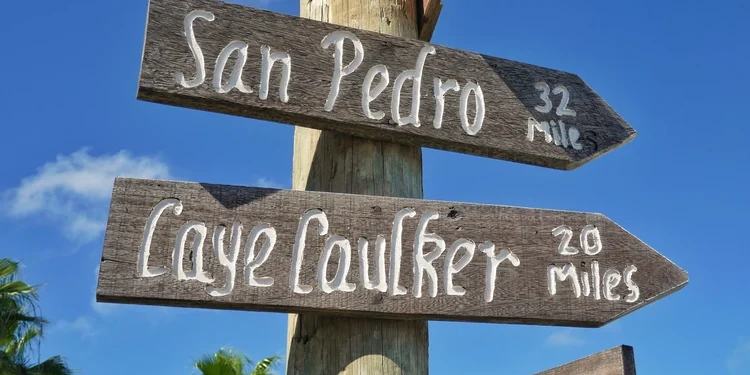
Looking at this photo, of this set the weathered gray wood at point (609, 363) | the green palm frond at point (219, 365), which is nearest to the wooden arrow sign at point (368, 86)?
the weathered gray wood at point (609, 363)

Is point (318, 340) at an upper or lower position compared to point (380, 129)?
lower

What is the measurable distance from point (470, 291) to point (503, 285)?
0.11 meters

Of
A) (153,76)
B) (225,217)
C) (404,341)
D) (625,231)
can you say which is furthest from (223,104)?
(625,231)

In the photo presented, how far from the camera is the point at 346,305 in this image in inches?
77.7

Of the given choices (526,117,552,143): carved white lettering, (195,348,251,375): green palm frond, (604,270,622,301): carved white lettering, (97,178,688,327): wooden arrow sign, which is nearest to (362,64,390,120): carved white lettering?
(97,178,688,327): wooden arrow sign

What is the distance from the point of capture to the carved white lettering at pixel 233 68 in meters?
2.10

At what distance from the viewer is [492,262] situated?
2158 mm

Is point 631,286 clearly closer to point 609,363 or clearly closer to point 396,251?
point 609,363

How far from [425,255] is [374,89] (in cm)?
52

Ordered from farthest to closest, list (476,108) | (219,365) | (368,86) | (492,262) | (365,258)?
(219,365), (476,108), (368,86), (492,262), (365,258)

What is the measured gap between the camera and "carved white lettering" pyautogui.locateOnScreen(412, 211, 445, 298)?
6.77ft

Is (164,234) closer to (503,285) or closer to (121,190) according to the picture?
(121,190)

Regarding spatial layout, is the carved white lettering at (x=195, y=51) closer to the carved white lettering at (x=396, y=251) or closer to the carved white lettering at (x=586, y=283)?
the carved white lettering at (x=396, y=251)

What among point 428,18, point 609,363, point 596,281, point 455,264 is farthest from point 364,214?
point 609,363
